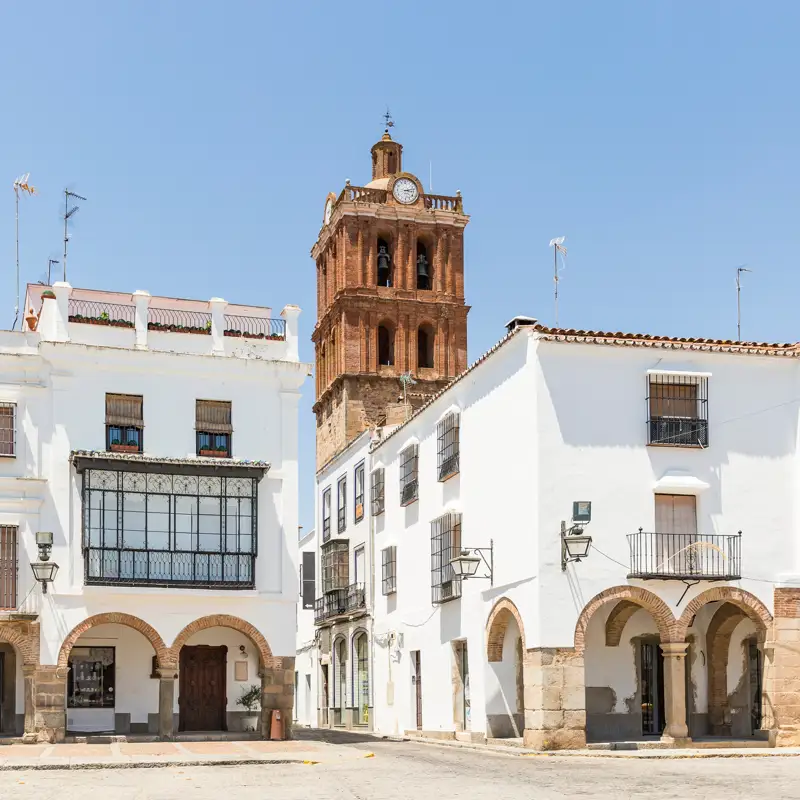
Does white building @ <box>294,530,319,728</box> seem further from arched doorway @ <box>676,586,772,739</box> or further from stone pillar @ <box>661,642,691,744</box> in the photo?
stone pillar @ <box>661,642,691,744</box>

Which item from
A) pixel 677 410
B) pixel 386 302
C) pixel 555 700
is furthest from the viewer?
pixel 386 302

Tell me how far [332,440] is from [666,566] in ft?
96.8

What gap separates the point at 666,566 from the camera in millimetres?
28297

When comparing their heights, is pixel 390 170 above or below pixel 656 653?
above

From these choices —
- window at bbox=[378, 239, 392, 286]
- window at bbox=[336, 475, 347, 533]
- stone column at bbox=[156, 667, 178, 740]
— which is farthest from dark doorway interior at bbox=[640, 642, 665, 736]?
window at bbox=[378, 239, 392, 286]

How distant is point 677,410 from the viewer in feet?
95.9

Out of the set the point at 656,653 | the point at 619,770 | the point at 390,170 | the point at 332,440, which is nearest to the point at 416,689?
the point at 656,653

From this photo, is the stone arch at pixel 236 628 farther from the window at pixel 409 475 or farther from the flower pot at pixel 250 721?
the window at pixel 409 475

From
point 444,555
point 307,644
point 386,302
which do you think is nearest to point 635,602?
point 444,555

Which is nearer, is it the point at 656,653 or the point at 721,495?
the point at 721,495

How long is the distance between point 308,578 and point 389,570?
8701 mm

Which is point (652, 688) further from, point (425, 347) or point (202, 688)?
point (425, 347)

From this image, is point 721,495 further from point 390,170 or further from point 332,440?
point 390,170

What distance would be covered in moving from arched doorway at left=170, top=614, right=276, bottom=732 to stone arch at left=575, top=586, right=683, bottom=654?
8194 mm
